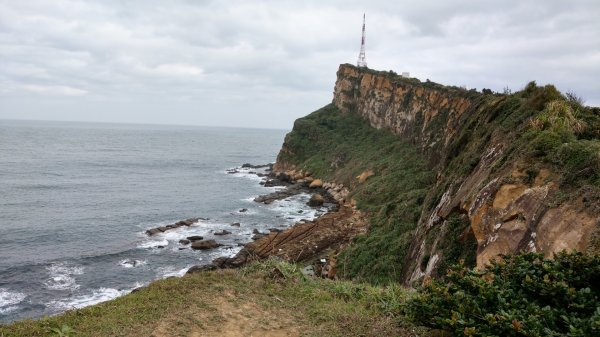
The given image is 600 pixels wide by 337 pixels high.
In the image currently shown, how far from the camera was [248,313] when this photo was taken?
9.42 metres

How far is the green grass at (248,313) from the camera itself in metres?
8.37

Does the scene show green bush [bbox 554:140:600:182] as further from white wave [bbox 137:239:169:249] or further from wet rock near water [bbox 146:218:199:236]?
wet rock near water [bbox 146:218:199:236]

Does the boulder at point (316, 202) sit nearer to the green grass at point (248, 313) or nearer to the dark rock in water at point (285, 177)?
the dark rock in water at point (285, 177)

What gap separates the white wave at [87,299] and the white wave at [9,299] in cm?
164

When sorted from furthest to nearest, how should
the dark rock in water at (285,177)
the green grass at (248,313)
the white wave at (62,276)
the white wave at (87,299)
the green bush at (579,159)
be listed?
the dark rock in water at (285,177)
the white wave at (62,276)
the white wave at (87,299)
the green bush at (579,159)
the green grass at (248,313)

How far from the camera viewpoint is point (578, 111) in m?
14.6

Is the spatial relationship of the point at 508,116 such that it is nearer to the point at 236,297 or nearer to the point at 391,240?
the point at 391,240

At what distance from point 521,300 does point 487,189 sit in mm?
8098

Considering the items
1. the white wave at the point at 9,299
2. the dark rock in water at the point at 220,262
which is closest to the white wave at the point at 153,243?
the dark rock in water at the point at 220,262

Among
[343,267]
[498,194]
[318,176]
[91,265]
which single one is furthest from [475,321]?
[318,176]

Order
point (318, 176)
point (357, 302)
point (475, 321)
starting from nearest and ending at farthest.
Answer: point (475, 321) → point (357, 302) → point (318, 176)

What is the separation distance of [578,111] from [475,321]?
1225 cm

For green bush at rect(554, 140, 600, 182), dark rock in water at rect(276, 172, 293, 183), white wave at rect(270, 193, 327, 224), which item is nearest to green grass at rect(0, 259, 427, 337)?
green bush at rect(554, 140, 600, 182)

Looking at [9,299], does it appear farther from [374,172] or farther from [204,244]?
[374,172]
